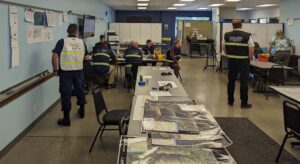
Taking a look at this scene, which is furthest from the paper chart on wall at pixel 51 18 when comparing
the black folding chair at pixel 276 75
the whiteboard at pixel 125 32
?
the whiteboard at pixel 125 32

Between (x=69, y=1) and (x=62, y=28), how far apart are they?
2.92ft

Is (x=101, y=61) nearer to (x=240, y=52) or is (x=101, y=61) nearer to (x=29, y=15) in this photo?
(x=29, y=15)

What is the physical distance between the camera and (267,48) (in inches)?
443

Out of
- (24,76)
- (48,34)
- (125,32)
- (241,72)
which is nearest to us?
(24,76)

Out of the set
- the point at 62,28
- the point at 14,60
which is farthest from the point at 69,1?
the point at 14,60

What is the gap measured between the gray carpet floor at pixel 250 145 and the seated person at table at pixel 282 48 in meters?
4.89

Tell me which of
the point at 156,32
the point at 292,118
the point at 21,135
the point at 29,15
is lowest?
the point at 21,135

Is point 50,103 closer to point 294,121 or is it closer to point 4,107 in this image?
point 4,107

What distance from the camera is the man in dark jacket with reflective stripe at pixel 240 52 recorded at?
5906 millimetres

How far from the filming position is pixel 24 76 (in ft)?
14.5

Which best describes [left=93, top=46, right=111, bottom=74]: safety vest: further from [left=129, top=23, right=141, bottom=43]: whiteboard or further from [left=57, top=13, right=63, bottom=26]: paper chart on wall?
[left=129, top=23, right=141, bottom=43]: whiteboard

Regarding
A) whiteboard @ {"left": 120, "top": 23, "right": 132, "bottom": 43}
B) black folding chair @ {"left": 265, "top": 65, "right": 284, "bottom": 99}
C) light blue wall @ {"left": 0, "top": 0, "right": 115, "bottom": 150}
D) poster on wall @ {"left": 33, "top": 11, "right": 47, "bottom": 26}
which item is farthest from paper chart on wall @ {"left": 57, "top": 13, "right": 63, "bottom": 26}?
whiteboard @ {"left": 120, "top": 23, "right": 132, "bottom": 43}

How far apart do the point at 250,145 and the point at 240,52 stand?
222 cm

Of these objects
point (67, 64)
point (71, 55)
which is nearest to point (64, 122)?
point (67, 64)
